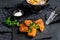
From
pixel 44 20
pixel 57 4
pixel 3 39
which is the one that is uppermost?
pixel 57 4

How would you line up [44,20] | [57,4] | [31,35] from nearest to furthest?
[31,35] → [44,20] → [57,4]

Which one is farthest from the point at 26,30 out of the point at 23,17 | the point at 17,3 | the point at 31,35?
the point at 17,3

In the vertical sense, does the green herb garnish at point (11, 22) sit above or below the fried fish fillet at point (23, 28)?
above

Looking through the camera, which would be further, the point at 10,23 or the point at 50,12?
the point at 50,12

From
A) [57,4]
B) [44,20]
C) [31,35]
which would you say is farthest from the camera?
[57,4]

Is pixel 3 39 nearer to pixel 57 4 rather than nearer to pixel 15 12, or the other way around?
pixel 15 12

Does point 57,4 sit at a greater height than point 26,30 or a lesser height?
greater

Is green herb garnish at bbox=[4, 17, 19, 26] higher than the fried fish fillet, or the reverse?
green herb garnish at bbox=[4, 17, 19, 26]

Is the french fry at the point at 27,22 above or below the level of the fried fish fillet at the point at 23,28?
above

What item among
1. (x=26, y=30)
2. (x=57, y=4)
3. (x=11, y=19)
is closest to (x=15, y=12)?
(x=11, y=19)

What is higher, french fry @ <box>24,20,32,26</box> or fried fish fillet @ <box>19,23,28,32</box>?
french fry @ <box>24,20,32,26</box>
